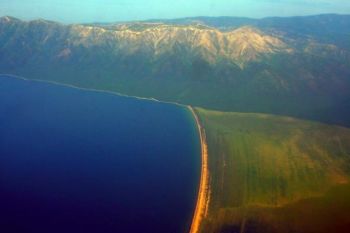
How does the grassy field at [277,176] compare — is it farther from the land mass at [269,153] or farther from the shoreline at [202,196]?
the shoreline at [202,196]

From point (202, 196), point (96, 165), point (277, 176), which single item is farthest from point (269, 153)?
point (96, 165)

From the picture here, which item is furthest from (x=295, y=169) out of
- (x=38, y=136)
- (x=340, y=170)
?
(x=38, y=136)

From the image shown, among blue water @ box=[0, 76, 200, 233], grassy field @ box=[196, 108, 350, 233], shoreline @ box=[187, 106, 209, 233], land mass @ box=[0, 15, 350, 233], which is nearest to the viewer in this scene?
shoreline @ box=[187, 106, 209, 233]

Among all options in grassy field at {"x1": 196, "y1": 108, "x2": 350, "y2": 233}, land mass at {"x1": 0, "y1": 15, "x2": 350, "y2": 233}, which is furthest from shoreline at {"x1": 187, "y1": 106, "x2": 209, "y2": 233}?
grassy field at {"x1": 196, "y1": 108, "x2": 350, "y2": 233}

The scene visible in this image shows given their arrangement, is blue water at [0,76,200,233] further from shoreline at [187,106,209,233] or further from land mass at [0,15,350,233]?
land mass at [0,15,350,233]

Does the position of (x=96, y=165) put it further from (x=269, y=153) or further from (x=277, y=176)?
(x=269, y=153)

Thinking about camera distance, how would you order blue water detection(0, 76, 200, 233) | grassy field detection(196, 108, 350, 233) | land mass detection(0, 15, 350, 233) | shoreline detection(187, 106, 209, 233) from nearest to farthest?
shoreline detection(187, 106, 209, 233)
grassy field detection(196, 108, 350, 233)
blue water detection(0, 76, 200, 233)
land mass detection(0, 15, 350, 233)
